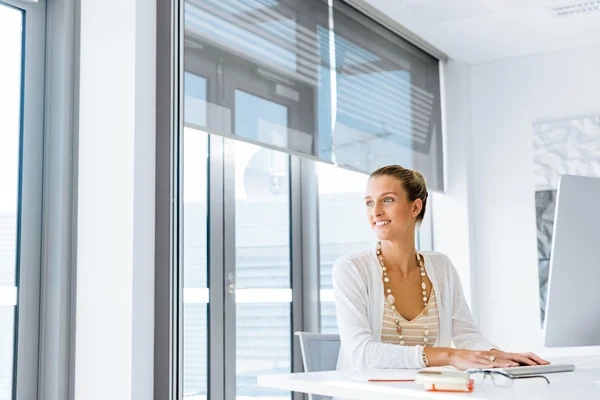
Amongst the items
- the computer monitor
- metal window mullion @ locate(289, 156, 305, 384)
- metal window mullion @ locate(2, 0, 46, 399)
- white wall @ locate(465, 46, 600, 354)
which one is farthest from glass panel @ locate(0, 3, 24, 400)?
white wall @ locate(465, 46, 600, 354)

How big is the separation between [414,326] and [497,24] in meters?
1.34

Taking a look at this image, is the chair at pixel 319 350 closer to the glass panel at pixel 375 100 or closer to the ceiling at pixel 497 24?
the glass panel at pixel 375 100

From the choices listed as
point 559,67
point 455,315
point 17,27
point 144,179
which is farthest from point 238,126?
point 559,67

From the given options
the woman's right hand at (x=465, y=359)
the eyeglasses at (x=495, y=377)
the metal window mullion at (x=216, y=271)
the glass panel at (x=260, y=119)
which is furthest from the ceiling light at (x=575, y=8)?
the eyeglasses at (x=495, y=377)

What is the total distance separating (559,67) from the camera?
8.74 feet

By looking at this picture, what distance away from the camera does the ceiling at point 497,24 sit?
2.57 m

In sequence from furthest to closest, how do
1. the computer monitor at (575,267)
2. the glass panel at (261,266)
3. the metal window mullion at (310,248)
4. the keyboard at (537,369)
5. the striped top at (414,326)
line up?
the metal window mullion at (310,248) < the glass panel at (261,266) < the striped top at (414,326) < the computer monitor at (575,267) < the keyboard at (537,369)

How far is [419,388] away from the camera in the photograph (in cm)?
119

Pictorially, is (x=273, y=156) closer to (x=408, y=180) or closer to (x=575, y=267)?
(x=408, y=180)

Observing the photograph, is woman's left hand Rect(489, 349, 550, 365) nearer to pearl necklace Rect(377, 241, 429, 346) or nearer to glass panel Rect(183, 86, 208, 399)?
pearl necklace Rect(377, 241, 429, 346)

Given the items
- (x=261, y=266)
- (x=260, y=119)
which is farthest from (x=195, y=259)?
(x=260, y=119)

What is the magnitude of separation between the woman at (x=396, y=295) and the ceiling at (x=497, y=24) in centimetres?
79

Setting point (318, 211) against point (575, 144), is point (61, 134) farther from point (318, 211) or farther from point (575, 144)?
point (575, 144)

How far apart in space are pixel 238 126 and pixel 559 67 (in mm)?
1176
